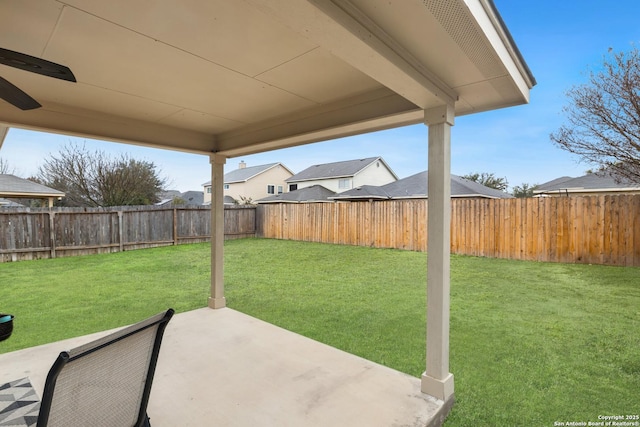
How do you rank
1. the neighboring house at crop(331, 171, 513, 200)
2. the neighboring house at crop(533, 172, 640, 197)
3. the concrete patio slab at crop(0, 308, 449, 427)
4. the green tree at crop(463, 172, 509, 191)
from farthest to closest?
the green tree at crop(463, 172, 509, 191) < the neighboring house at crop(331, 171, 513, 200) < the neighboring house at crop(533, 172, 640, 197) < the concrete patio slab at crop(0, 308, 449, 427)

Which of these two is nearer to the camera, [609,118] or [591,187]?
[609,118]

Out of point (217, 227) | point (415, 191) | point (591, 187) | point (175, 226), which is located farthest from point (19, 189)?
point (591, 187)

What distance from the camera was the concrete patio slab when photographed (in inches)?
86.2

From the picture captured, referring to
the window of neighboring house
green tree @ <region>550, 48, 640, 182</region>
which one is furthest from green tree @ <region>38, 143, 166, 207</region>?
green tree @ <region>550, 48, 640, 182</region>

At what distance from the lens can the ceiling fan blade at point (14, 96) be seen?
5.70 ft

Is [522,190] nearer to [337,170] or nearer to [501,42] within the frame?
[337,170]

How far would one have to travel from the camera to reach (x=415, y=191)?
1354 centimetres

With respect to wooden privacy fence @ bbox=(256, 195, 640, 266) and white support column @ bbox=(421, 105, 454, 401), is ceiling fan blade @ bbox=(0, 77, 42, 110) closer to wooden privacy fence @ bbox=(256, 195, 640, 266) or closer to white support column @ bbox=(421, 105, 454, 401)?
white support column @ bbox=(421, 105, 454, 401)

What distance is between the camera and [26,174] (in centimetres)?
1861

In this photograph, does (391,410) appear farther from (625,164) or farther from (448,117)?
(625,164)

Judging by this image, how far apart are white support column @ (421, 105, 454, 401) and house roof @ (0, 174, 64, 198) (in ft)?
44.3

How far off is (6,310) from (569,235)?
10.4 meters

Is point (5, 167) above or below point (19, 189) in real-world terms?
above

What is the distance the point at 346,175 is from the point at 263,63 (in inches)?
692
